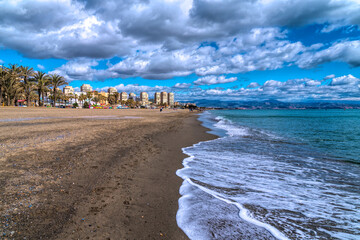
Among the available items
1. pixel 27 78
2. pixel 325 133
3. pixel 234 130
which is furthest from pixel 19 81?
pixel 325 133

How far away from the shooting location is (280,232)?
2.93 metres

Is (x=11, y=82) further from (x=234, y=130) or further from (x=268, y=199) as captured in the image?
(x=268, y=199)

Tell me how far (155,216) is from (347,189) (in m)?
5.41

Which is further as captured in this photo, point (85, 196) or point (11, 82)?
point (11, 82)

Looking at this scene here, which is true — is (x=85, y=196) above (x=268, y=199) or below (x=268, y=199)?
above

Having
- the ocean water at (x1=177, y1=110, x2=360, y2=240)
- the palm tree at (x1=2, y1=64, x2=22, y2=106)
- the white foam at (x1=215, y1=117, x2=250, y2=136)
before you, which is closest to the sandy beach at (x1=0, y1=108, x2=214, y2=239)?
the ocean water at (x1=177, y1=110, x2=360, y2=240)

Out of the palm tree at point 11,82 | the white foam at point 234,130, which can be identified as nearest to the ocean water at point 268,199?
the white foam at point 234,130

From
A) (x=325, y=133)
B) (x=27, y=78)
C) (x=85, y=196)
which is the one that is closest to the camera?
(x=85, y=196)

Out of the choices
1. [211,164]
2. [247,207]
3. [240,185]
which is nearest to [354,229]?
[247,207]

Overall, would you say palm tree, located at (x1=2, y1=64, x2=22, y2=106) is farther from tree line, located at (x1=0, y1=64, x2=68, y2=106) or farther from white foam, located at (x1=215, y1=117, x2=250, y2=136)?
white foam, located at (x1=215, y1=117, x2=250, y2=136)

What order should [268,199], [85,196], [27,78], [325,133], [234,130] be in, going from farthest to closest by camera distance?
[27,78]
[234,130]
[325,133]
[268,199]
[85,196]

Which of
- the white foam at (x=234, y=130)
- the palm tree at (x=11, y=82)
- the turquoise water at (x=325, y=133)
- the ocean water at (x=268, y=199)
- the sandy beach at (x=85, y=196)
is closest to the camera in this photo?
the sandy beach at (x=85, y=196)

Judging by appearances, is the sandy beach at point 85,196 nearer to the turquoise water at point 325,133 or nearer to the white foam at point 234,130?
the turquoise water at point 325,133

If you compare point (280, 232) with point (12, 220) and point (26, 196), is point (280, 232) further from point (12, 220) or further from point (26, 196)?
point (26, 196)
